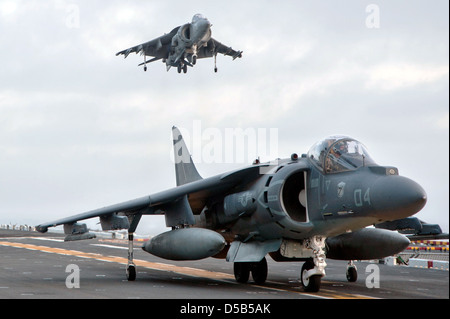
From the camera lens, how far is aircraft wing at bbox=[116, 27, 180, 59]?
4375 cm

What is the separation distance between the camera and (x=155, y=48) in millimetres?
44375

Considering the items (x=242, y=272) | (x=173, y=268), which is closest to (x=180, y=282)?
(x=242, y=272)

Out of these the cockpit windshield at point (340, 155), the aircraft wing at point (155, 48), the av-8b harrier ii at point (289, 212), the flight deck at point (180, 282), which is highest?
the aircraft wing at point (155, 48)

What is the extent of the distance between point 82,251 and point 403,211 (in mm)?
23444

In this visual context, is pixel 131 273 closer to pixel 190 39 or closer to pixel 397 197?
pixel 397 197

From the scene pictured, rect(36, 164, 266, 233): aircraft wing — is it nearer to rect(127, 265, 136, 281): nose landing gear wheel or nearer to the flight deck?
rect(127, 265, 136, 281): nose landing gear wheel

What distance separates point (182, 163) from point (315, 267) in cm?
877

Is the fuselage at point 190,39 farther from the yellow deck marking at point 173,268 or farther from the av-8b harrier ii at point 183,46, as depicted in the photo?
the yellow deck marking at point 173,268

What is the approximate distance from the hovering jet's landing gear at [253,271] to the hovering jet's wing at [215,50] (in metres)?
29.1

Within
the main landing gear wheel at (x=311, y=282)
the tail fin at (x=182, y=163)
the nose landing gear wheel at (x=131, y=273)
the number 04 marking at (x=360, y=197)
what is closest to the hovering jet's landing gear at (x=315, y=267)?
the main landing gear wheel at (x=311, y=282)

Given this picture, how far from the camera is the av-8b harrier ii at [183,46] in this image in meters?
38.6

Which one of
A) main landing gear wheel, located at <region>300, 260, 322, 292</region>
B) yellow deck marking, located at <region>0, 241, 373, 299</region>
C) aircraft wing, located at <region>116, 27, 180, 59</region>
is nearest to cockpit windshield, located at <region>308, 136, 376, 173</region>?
Answer: main landing gear wheel, located at <region>300, 260, 322, 292</region>

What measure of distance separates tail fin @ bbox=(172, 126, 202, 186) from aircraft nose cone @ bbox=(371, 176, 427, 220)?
32.7 feet
